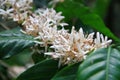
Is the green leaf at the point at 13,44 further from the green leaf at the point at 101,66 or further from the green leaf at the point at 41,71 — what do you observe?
the green leaf at the point at 101,66

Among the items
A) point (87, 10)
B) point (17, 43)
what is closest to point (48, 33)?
point (17, 43)

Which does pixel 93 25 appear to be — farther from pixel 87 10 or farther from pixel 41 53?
pixel 41 53

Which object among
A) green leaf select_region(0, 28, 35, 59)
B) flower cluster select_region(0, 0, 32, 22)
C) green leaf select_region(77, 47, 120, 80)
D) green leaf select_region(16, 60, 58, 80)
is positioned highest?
flower cluster select_region(0, 0, 32, 22)

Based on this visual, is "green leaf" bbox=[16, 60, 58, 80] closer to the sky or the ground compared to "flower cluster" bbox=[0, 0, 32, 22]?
closer to the ground

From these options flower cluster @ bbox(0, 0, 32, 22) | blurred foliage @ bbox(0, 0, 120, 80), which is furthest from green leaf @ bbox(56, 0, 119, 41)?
flower cluster @ bbox(0, 0, 32, 22)

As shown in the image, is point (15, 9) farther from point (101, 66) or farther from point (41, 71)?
point (101, 66)

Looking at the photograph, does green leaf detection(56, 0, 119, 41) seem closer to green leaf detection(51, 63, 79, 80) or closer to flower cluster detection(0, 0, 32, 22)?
flower cluster detection(0, 0, 32, 22)

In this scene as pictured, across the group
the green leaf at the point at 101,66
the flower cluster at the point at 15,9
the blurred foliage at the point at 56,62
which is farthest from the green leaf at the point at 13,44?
the green leaf at the point at 101,66
